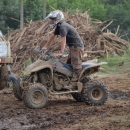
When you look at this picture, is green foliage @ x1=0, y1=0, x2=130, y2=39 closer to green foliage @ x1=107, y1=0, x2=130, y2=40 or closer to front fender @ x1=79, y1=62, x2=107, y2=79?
green foliage @ x1=107, y1=0, x2=130, y2=40

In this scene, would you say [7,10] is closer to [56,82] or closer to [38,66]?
[56,82]

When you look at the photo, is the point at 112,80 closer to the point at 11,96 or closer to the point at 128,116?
the point at 11,96

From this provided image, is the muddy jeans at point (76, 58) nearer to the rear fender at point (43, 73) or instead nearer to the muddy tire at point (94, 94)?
the muddy tire at point (94, 94)

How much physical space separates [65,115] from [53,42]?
45.4ft

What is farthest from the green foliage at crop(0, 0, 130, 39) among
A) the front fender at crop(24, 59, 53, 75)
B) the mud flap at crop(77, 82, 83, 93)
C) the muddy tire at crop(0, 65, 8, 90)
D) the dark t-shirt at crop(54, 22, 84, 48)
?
the front fender at crop(24, 59, 53, 75)

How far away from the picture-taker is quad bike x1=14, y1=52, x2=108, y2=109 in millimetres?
11961

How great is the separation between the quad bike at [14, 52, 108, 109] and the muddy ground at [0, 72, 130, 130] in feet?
0.87

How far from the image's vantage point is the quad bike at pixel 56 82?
39.2 ft

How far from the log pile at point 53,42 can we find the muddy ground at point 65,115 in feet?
32.9

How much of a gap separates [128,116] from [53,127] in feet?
5.05

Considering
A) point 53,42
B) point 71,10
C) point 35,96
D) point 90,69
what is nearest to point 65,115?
point 35,96

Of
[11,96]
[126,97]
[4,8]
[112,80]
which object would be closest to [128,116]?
[126,97]

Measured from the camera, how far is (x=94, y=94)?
12.5 m

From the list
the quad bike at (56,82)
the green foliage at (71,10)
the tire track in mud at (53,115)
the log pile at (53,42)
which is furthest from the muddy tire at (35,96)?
the green foliage at (71,10)
